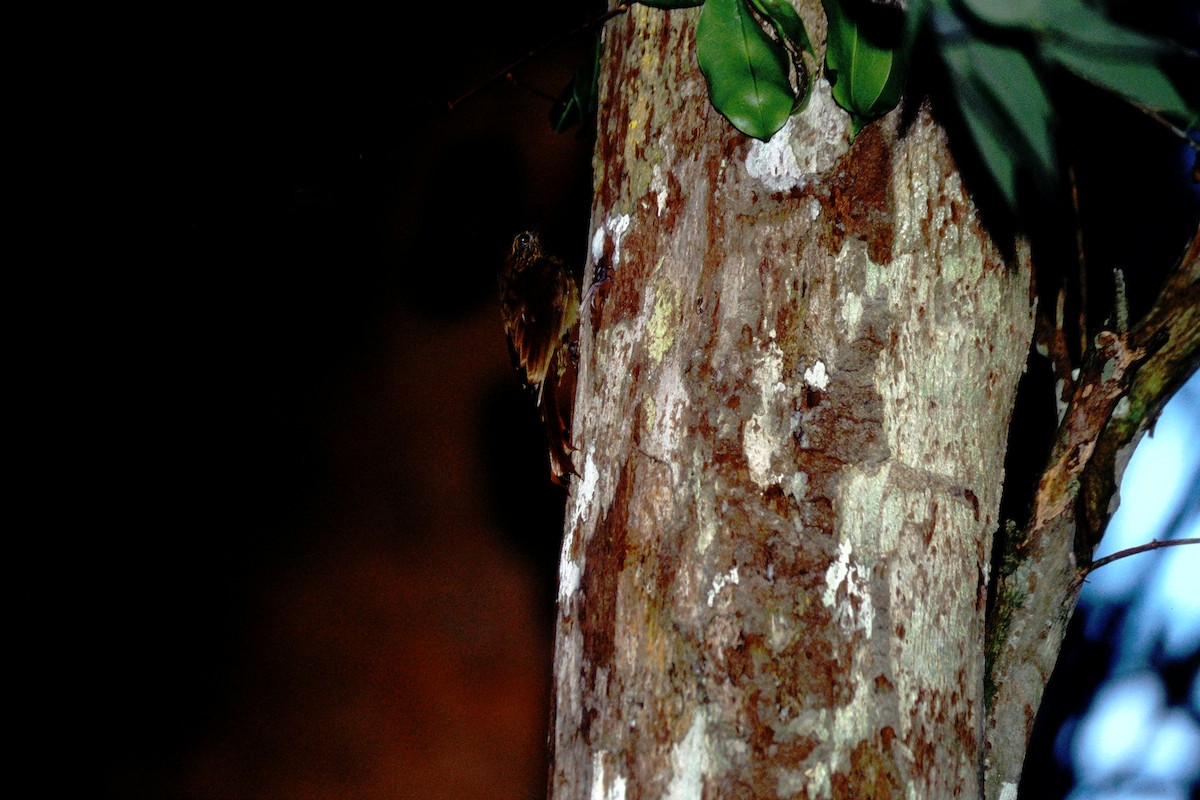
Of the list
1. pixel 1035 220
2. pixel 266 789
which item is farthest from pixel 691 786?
pixel 266 789

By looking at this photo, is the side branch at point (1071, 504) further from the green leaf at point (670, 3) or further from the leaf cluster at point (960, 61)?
the green leaf at point (670, 3)

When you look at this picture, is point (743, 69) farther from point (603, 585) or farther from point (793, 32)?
point (603, 585)

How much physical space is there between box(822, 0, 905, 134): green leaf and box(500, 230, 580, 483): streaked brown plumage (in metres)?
0.42

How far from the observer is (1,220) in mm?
1625

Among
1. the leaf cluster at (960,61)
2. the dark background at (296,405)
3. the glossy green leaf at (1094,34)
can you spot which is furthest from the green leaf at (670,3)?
the dark background at (296,405)

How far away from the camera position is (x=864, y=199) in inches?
22.0

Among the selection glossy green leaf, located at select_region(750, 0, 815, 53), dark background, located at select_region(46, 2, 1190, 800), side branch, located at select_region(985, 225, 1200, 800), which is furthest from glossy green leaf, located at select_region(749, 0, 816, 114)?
dark background, located at select_region(46, 2, 1190, 800)

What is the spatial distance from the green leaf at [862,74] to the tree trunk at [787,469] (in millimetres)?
18

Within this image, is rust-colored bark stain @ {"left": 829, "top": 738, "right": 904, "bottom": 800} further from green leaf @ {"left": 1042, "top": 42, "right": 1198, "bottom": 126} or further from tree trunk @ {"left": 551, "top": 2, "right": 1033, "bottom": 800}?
green leaf @ {"left": 1042, "top": 42, "right": 1198, "bottom": 126}

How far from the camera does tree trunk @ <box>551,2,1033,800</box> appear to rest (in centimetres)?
48

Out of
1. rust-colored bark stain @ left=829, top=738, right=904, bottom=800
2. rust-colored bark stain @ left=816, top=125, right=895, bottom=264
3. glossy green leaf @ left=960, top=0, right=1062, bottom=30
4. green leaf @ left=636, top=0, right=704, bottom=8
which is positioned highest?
green leaf @ left=636, top=0, right=704, bottom=8

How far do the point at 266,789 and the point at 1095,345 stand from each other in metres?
A: 1.64

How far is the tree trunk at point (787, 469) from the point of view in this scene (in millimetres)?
477

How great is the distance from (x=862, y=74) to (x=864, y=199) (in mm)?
88
